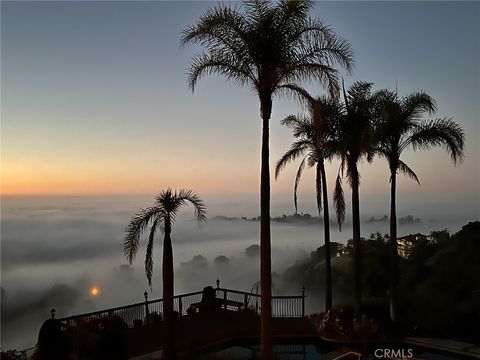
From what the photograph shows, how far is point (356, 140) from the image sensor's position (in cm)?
1470

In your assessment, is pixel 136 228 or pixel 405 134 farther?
pixel 405 134

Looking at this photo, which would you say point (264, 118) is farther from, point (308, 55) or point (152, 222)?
point (152, 222)

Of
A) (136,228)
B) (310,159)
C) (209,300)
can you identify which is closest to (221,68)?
(136,228)

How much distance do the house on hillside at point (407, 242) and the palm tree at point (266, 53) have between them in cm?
1735

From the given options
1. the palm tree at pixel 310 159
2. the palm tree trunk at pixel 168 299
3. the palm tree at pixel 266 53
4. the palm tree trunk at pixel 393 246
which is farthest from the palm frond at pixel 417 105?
the palm tree trunk at pixel 168 299

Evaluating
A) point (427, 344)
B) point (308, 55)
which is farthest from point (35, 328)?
point (308, 55)

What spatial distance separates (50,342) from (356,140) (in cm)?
1124

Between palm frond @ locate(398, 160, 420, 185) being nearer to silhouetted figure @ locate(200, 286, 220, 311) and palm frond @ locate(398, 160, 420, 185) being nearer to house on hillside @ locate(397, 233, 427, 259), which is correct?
house on hillside @ locate(397, 233, 427, 259)

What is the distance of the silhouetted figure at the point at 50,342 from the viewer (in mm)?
11203

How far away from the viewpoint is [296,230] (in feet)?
145

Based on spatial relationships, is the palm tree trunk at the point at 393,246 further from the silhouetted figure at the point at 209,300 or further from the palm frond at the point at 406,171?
the silhouetted figure at the point at 209,300

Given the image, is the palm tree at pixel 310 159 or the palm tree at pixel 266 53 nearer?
the palm tree at pixel 266 53

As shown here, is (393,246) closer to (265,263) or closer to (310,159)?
(310,159)


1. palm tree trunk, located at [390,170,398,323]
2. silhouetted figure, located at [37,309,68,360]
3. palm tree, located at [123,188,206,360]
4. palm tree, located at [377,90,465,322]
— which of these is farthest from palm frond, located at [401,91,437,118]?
silhouetted figure, located at [37,309,68,360]
